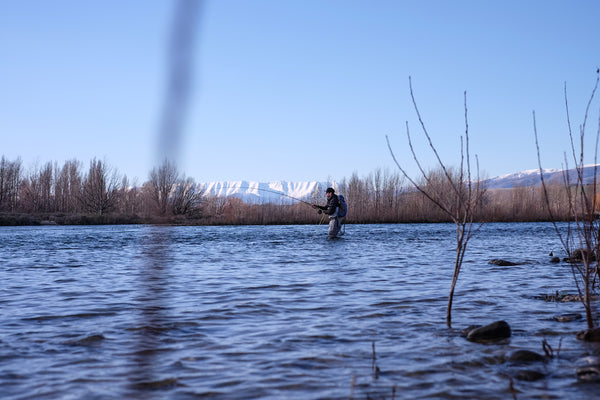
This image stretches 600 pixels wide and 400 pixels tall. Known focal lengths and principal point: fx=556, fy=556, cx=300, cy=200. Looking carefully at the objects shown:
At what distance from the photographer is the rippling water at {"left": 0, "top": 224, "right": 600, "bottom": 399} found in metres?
4.04

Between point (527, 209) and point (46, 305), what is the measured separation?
49.8 m

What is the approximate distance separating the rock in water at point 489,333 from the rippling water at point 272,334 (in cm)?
11

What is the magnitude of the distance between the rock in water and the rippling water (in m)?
0.11

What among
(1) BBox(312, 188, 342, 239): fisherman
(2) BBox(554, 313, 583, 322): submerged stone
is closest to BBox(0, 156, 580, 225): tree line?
(1) BBox(312, 188, 342, 239): fisherman

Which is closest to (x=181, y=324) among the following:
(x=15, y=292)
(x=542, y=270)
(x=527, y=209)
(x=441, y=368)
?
(x=441, y=368)

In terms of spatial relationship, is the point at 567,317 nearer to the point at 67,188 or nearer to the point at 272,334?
the point at 272,334

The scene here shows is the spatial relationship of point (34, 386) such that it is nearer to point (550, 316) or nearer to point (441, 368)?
point (441, 368)

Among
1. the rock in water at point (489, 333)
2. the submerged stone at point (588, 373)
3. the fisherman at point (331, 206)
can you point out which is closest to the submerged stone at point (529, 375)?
the submerged stone at point (588, 373)

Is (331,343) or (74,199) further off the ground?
(74,199)

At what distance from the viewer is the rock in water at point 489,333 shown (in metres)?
5.53

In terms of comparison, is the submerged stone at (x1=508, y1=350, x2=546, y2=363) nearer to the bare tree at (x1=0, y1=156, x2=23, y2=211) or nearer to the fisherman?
the fisherman

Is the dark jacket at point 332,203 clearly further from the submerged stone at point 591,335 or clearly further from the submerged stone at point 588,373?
the submerged stone at point 588,373

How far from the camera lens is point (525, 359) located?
4730 millimetres

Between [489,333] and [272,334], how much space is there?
225 centimetres
